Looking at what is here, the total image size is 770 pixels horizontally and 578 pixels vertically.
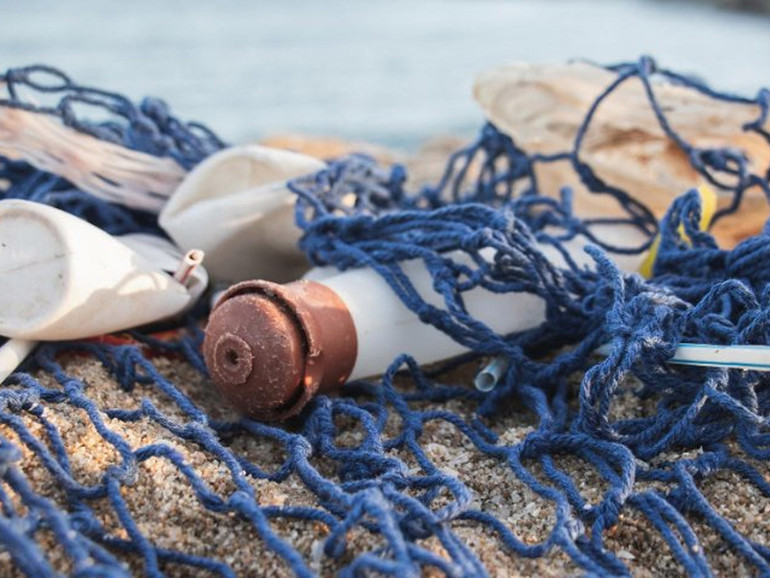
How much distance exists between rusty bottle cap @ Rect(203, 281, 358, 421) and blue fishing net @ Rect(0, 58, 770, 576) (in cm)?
5

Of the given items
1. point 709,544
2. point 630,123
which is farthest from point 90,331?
point 630,123

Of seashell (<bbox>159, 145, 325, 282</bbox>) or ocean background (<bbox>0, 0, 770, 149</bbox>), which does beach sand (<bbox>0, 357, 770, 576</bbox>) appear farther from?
ocean background (<bbox>0, 0, 770, 149</bbox>)

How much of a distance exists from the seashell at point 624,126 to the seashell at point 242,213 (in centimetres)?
66

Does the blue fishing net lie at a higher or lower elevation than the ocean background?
higher

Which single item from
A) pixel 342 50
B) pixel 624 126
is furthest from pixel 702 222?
pixel 342 50

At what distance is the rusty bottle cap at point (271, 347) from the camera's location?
1516 millimetres

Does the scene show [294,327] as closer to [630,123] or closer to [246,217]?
[246,217]

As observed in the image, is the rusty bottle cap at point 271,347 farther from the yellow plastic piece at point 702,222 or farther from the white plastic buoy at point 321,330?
the yellow plastic piece at point 702,222

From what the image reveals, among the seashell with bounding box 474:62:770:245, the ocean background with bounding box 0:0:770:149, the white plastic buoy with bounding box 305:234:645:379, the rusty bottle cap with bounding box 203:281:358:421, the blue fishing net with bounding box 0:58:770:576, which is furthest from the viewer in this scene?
the ocean background with bounding box 0:0:770:149

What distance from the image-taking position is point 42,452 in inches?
52.0

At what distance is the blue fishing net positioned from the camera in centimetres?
123

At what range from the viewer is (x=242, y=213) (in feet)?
6.63

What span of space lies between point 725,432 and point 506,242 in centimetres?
51

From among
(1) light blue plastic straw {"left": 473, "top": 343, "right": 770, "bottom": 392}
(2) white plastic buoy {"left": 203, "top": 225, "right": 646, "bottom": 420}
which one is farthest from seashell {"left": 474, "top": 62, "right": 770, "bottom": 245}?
(1) light blue plastic straw {"left": 473, "top": 343, "right": 770, "bottom": 392}
